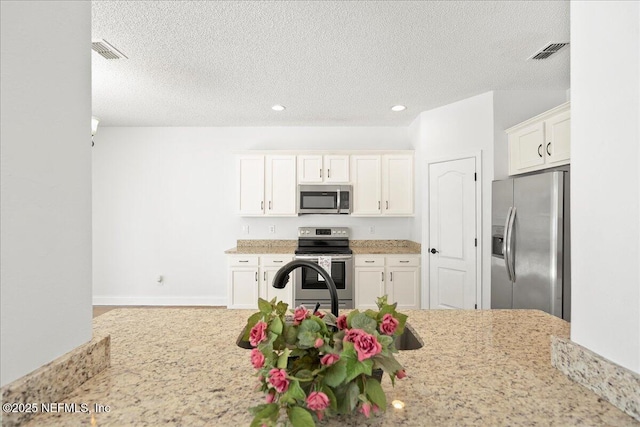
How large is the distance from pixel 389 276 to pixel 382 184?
47.4 inches

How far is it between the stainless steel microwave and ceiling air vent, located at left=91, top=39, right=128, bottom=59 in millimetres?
2357

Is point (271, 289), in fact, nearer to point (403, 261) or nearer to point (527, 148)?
point (403, 261)

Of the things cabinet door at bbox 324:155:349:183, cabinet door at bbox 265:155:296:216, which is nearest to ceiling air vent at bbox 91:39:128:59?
cabinet door at bbox 265:155:296:216

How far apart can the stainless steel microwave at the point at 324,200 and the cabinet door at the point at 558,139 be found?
7.33ft

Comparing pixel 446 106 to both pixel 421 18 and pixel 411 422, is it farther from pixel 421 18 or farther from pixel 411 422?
pixel 411 422

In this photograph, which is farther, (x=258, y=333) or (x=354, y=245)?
(x=354, y=245)

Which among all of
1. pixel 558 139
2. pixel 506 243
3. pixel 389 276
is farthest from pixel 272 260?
pixel 558 139

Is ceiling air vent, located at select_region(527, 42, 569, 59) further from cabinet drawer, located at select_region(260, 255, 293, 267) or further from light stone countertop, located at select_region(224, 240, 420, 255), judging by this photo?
cabinet drawer, located at select_region(260, 255, 293, 267)

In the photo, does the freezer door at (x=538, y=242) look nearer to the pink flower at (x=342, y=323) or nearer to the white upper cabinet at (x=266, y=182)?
the pink flower at (x=342, y=323)

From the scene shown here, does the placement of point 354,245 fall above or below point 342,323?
below

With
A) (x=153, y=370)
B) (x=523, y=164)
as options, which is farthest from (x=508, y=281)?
(x=153, y=370)

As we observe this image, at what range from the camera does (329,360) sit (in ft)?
1.89

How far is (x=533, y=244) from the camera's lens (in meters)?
2.48

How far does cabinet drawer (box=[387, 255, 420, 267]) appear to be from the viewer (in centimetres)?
406
